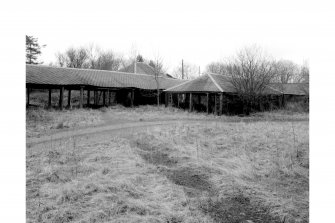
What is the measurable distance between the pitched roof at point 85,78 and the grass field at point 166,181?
12026 mm

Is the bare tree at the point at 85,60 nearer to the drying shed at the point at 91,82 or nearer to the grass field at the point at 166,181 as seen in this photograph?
the drying shed at the point at 91,82

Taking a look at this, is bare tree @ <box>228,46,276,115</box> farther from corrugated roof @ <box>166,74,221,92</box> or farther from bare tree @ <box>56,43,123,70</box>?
bare tree @ <box>56,43,123,70</box>

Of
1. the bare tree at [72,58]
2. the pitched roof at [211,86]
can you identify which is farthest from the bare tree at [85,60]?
the pitched roof at [211,86]

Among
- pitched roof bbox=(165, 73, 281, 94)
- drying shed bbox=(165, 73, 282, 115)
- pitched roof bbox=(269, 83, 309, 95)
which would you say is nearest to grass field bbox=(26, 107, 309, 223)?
drying shed bbox=(165, 73, 282, 115)

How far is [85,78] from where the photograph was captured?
22.3 metres

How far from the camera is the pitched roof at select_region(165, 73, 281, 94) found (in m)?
21.8

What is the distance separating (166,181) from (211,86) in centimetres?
1716

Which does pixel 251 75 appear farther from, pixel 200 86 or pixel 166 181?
pixel 166 181

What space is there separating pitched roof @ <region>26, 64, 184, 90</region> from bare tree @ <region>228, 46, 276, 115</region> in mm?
9019

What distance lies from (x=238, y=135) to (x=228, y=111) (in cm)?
1123

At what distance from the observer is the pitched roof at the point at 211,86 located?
21.8 m

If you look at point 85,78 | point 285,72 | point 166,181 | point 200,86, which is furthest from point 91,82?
point 166,181

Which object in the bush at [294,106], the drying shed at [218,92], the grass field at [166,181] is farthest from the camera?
the drying shed at [218,92]
